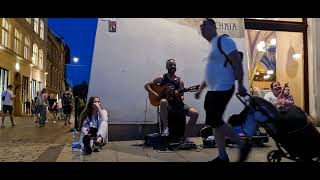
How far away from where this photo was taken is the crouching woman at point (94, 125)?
5.84m

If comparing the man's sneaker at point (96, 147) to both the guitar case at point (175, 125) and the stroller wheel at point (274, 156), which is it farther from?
the stroller wheel at point (274, 156)

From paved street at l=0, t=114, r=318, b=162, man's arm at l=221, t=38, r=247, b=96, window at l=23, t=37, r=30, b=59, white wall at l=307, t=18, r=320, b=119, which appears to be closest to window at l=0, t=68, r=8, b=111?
window at l=23, t=37, r=30, b=59

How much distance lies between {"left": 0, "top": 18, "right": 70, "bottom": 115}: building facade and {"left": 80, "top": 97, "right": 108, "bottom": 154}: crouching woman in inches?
22.6

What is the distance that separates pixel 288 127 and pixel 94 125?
2.85 m

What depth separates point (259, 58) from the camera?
1043 centimetres

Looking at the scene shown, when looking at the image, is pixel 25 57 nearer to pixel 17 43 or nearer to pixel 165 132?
pixel 17 43

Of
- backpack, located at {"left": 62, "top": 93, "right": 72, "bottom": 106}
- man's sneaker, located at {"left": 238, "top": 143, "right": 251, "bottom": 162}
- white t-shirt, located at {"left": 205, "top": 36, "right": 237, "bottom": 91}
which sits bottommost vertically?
man's sneaker, located at {"left": 238, "top": 143, "right": 251, "bottom": 162}

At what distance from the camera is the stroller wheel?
14.6ft

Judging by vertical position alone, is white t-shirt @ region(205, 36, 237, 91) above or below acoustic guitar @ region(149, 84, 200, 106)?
above

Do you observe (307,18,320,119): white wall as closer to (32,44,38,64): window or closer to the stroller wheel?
the stroller wheel

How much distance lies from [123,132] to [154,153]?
1.51m

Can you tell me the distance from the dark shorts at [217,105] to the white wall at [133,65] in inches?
109
